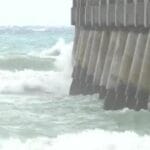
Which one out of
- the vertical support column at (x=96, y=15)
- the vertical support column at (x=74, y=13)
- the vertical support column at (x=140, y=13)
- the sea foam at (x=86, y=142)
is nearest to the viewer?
the sea foam at (x=86, y=142)

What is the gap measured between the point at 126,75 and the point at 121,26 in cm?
149

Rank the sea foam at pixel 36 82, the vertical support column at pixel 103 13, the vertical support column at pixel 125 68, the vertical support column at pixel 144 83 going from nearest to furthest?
the vertical support column at pixel 144 83 → the vertical support column at pixel 125 68 → the vertical support column at pixel 103 13 → the sea foam at pixel 36 82

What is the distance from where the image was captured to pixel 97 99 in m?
21.0

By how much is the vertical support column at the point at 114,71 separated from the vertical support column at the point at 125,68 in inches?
15.9

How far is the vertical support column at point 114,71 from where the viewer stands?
18.4 m

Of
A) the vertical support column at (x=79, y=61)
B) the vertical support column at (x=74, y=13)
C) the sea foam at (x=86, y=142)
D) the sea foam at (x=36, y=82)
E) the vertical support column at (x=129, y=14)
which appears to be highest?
the vertical support column at (x=129, y=14)

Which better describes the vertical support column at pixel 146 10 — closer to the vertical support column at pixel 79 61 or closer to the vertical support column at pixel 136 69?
the vertical support column at pixel 136 69

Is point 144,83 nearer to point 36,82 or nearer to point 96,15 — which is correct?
point 96,15

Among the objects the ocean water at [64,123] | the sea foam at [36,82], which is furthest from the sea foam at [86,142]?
the sea foam at [36,82]

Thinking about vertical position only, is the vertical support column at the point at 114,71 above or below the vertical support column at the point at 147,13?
below

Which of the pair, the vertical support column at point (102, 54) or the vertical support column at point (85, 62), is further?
the vertical support column at point (85, 62)

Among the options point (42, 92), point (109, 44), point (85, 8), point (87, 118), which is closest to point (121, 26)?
point (109, 44)

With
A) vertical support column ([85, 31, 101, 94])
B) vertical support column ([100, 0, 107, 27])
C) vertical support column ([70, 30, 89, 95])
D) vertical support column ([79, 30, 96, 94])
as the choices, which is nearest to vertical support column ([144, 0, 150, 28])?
vertical support column ([100, 0, 107, 27])

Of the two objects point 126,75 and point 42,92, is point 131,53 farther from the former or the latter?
point 42,92
